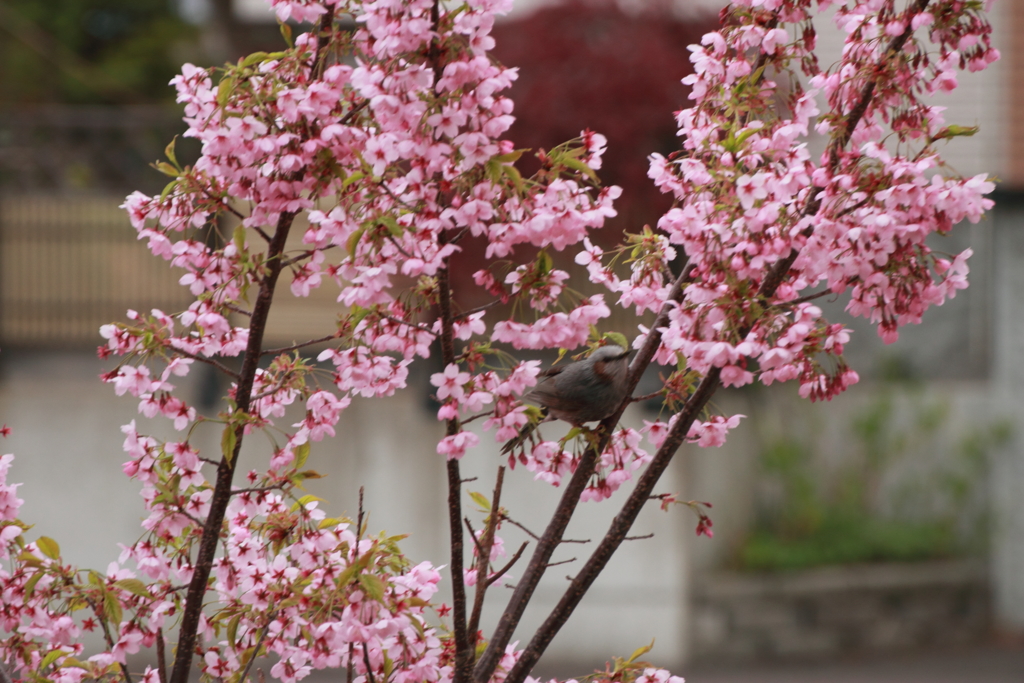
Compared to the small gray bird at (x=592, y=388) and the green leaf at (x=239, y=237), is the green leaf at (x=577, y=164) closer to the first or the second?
the small gray bird at (x=592, y=388)

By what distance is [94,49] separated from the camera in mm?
11734

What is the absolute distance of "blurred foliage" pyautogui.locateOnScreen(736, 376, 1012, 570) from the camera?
507 cm

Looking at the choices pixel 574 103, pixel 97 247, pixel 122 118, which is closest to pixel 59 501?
pixel 97 247

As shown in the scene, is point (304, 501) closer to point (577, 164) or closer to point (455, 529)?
point (455, 529)

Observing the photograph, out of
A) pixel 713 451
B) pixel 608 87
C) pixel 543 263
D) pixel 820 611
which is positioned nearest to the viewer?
pixel 543 263

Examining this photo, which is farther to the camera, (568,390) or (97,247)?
(97,247)

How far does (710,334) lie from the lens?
3.47 feet

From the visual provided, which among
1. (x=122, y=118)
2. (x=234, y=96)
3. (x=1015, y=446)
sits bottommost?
(x=234, y=96)

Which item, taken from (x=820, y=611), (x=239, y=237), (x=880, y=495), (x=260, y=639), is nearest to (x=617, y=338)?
(x=239, y=237)

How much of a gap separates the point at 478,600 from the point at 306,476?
0.29 metres

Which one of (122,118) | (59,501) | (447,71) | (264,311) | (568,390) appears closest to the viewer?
→ (447,71)

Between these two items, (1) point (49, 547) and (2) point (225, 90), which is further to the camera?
(1) point (49, 547)

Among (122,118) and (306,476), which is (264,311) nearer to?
(306,476)

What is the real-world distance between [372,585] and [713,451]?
14.3 ft
